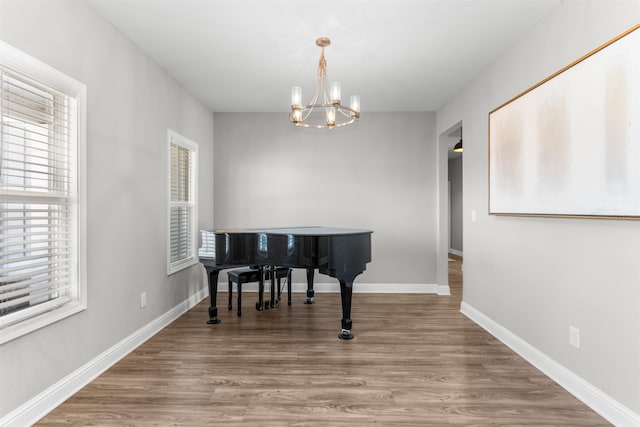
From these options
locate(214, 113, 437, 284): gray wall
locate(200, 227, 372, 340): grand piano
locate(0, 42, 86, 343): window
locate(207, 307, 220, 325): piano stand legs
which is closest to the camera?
locate(0, 42, 86, 343): window

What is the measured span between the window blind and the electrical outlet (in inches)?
124

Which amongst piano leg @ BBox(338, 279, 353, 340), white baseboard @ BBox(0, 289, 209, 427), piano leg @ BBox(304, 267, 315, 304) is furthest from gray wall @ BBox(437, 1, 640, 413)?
white baseboard @ BBox(0, 289, 209, 427)

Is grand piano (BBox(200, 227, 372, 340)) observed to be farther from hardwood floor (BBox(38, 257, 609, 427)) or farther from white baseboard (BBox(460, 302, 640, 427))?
white baseboard (BBox(460, 302, 640, 427))

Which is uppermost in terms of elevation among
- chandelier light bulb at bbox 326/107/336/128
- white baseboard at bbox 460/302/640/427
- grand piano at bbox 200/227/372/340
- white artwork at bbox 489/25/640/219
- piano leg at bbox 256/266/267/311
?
chandelier light bulb at bbox 326/107/336/128

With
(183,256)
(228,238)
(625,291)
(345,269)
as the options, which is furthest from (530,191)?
(183,256)

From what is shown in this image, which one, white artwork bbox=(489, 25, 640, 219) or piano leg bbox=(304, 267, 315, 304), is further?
piano leg bbox=(304, 267, 315, 304)

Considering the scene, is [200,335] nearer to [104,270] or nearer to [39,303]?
[104,270]

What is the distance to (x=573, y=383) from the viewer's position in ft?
6.91

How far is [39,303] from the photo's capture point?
6.39 feet

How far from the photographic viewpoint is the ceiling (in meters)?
2.31

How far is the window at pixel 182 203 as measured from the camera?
361 cm

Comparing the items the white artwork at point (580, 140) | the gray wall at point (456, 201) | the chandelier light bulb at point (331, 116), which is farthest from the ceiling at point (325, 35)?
the gray wall at point (456, 201)

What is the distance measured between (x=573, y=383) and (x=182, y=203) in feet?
12.3

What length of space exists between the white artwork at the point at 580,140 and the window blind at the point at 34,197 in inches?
121
